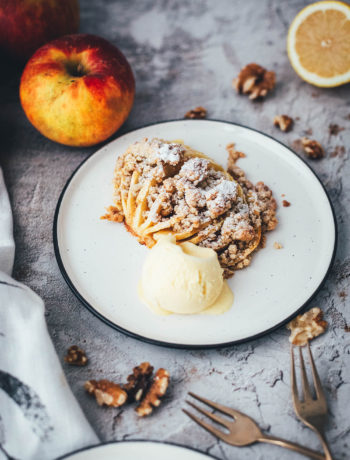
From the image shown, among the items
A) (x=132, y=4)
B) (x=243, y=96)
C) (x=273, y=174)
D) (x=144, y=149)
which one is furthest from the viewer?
(x=132, y=4)

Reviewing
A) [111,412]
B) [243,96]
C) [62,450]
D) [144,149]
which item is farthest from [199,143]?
[62,450]

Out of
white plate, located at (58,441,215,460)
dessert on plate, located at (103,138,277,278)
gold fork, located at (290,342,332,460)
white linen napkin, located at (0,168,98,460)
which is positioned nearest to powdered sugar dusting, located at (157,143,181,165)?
dessert on plate, located at (103,138,277,278)

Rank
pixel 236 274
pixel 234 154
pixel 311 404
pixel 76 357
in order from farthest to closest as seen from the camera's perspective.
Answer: pixel 234 154, pixel 236 274, pixel 76 357, pixel 311 404

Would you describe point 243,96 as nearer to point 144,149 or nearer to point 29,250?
point 144,149

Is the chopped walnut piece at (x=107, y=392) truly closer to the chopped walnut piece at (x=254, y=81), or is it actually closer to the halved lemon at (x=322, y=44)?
the chopped walnut piece at (x=254, y=81)

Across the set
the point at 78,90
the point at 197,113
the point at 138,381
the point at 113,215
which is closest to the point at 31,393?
the point at 138,381

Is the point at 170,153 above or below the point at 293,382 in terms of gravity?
above

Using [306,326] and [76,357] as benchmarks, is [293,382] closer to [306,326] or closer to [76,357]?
[306,326]
